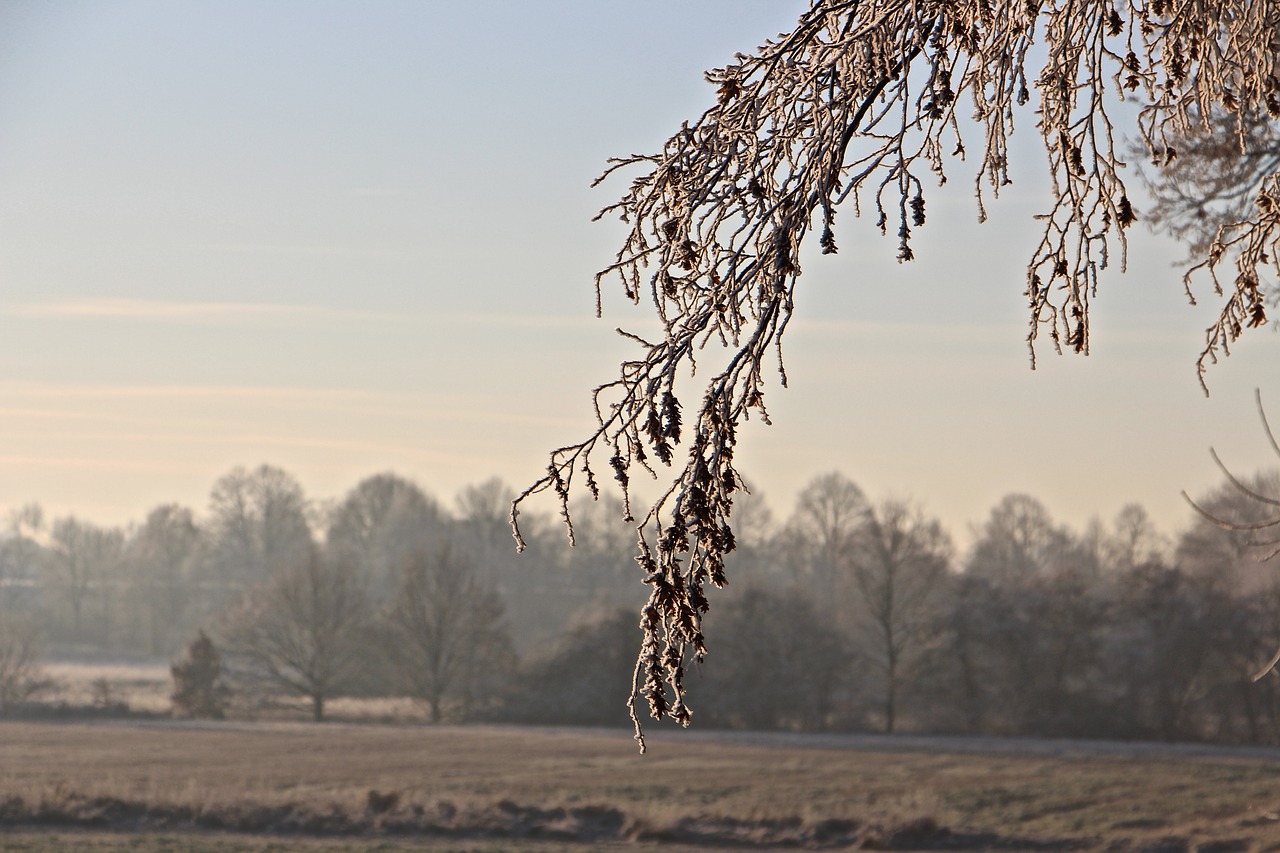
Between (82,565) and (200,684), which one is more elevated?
(82,565)

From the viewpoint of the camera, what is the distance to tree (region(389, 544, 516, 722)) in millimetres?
48781

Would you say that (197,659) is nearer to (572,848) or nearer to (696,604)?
(572,848)

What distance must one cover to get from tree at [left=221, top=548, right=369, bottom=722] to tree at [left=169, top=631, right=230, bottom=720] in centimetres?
216

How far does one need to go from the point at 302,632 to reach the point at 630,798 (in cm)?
2609

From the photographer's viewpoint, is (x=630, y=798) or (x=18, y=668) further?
(x=18, y=668)

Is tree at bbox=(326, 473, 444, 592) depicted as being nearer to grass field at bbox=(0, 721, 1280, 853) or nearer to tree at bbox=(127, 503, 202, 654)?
tree at bbox=(127, 503, 202, 654)

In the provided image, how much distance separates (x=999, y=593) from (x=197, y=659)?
26.0m

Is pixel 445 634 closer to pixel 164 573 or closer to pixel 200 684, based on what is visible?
pixel 200 684

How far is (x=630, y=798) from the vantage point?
2734cm

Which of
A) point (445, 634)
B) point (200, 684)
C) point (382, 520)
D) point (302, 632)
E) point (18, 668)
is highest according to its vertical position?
point (382, 520)

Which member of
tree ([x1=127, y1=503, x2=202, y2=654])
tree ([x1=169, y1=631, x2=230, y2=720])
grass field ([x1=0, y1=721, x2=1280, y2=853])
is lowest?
grass field ([x1=0, y1=721, x2=1280, y2=853])

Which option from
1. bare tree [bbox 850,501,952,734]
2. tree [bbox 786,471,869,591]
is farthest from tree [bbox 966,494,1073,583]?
bare tree [bbox 850,501,952,734]

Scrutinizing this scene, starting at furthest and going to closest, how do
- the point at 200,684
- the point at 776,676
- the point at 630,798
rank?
the point at 200,684, the point at 776,676, the point at 630,798

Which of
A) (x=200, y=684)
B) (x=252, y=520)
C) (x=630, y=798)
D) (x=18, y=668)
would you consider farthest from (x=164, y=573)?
(x=630, y=798)
